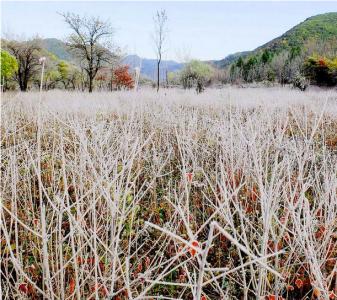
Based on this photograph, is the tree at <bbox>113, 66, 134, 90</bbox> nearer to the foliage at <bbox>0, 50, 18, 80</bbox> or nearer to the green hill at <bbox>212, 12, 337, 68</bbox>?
the foliage at <bbox>0, 50, 18, 80</bbox>

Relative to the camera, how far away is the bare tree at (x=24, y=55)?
33.9 m

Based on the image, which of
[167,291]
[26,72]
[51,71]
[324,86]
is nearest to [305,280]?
[167,291]

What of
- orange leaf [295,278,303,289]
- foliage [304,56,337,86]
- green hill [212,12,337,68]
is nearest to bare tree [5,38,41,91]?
foliage [304,56,337,86]

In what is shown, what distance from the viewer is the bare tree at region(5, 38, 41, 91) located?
33.9 m

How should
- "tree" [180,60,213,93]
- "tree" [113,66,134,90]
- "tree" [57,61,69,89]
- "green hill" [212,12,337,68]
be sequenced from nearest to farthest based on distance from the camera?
"tree" [180,60,213,93] < "tree" [113,66,134,90] < "tree" [57,61,69,89] < "green hill" [212,12,337,68]

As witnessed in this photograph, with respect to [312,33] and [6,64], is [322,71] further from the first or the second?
[312,33]

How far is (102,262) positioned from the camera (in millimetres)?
1993

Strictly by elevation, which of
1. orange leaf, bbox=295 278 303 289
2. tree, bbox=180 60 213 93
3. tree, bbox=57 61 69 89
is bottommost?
orange leaf, bbox=295 278 303 289

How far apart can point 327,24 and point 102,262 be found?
7700 cm

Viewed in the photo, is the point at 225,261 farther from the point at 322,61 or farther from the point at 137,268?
the point at 322,61

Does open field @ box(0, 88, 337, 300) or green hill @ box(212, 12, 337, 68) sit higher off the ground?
green hill @ box(212, 12, 337, 68)

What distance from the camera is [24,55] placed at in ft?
112

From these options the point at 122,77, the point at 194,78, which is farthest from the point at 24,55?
the point at 194,78

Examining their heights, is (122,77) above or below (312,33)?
below
